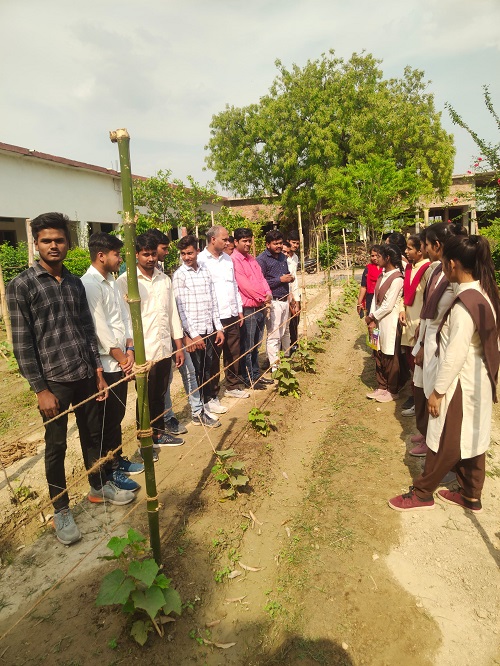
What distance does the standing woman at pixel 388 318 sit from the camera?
14.8 feet

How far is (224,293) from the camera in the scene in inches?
184

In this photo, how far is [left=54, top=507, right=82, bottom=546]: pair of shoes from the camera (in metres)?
2.69

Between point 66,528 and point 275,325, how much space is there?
355 centimetres

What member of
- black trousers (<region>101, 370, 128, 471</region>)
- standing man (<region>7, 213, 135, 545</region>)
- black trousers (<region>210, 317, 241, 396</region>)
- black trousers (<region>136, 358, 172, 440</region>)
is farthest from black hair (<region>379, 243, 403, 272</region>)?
standing man (<region>7, 213, 135, 545</region>)

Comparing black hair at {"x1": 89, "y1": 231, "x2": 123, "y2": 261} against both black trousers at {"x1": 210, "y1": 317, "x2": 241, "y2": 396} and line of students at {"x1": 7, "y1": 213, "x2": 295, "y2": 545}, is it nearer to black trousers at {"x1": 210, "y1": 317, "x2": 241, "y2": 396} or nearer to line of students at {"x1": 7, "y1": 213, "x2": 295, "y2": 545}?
line of students at {"x1": 7, "y1": 213, "x2": 295, "y2": 545}

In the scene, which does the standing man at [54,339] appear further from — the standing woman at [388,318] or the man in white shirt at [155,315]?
the standing woman at [388,318]

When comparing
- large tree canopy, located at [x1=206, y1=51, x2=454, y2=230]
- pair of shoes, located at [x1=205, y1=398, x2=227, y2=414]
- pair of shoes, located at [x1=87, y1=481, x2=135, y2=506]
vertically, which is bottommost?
pair of shoes, located at [x1=87, y1=481, x2=135, y2=506]

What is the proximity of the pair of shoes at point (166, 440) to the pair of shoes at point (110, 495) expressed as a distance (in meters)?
0.80

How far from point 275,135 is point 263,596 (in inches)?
884

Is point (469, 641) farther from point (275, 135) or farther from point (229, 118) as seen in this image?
point (229, 118)

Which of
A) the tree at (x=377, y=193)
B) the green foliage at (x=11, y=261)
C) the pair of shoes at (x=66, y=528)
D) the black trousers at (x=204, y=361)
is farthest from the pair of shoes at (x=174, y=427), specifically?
the tree at (x=377, y=193)

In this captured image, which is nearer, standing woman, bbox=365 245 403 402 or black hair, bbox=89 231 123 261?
black hair, bbox=89 231 123 261

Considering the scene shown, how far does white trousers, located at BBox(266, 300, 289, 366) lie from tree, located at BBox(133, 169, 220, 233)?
8.79m

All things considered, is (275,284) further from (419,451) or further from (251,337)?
(419,451)
